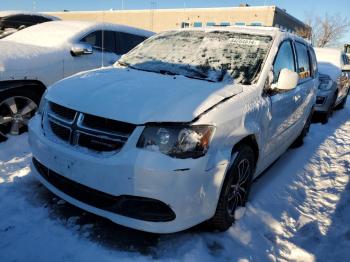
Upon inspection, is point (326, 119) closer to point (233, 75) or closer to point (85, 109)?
point (233, 75)

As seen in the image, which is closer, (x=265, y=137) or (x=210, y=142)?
(x=210, y=142)

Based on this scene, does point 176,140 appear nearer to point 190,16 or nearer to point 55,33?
point 55,33

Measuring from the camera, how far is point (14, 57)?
189 inches

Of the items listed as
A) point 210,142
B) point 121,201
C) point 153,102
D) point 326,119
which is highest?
point 153,102

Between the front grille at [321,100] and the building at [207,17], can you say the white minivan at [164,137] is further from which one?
the building at [207,17]

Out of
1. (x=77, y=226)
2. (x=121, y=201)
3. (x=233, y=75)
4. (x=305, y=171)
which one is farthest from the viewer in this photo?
(x=305, y=171)

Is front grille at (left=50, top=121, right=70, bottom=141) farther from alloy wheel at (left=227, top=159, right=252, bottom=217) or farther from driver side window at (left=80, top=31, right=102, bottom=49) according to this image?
driver side window at (left=80, top=31, right=102, bottom=49)

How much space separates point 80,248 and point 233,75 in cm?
207

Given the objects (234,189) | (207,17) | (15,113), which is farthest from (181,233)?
(207,17)

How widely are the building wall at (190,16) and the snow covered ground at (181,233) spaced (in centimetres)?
2654

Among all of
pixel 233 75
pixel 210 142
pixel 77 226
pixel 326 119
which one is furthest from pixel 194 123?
pixel 326 119

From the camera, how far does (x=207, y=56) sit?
3.95 m

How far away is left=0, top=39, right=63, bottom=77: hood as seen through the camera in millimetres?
4676

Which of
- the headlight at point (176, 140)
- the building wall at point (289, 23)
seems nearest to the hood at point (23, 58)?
the headlight at point (176, 140)
